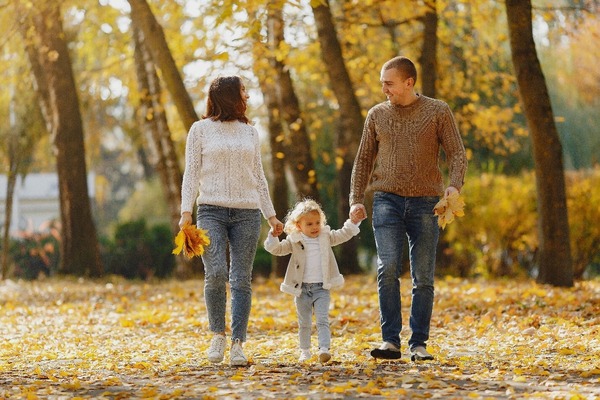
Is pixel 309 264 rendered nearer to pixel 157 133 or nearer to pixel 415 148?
pixel 415 148

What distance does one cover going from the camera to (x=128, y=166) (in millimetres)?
65250

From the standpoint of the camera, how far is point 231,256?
7590 millimetres

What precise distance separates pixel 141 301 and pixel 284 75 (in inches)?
199

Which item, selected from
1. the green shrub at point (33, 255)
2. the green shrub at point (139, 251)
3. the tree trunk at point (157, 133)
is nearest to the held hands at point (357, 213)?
the tree trunk at point (157, 133)

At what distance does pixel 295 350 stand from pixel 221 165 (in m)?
1.85

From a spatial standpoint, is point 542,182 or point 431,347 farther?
point 542,182

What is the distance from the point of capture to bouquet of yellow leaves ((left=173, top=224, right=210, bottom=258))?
7.25 m

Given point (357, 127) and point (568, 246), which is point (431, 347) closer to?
point (568, 246)

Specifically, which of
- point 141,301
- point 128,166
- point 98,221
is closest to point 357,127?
point 141,301

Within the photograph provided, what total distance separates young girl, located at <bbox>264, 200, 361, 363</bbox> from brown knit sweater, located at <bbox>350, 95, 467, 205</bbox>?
35 cm

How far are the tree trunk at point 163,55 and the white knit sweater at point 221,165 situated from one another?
A: 6.81 metres

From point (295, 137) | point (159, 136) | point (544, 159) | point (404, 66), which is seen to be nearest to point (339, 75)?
point (544, 159)

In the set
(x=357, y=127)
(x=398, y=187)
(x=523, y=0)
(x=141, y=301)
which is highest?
(x=523, y=0)

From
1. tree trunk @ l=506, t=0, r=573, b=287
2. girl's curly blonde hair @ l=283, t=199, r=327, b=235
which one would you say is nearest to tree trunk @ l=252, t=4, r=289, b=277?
tree trunk @ l=506, t=0, r=573, b=287
